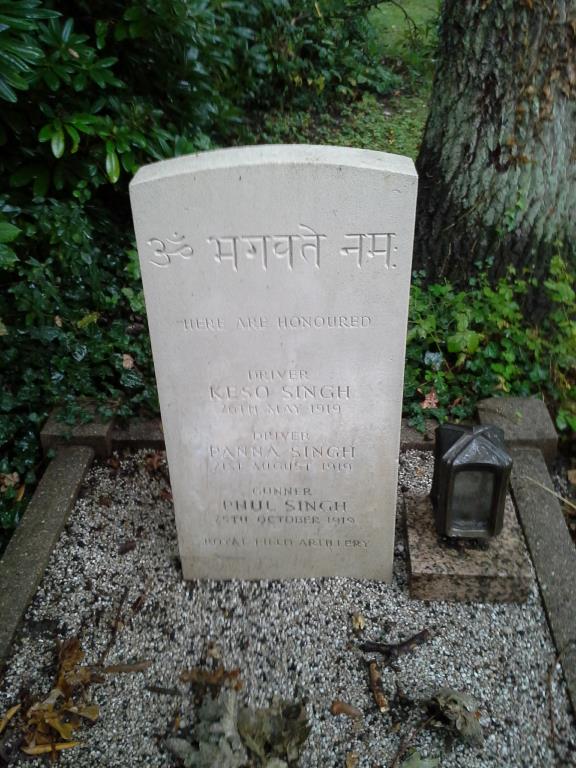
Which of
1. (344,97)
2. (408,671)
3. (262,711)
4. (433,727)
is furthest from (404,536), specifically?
(344,97)

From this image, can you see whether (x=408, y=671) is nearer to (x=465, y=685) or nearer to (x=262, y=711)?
(x=465, y=685)

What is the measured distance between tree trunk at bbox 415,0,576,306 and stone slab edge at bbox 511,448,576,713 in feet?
3.98

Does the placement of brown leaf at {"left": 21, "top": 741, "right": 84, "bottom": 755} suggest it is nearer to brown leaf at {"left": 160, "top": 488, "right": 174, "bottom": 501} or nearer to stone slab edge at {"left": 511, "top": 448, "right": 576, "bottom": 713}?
brown leaf at {"left": 160, "top": 488, "right": 174, "bottom": 501}

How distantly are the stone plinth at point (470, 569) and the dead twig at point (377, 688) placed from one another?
0.35 m

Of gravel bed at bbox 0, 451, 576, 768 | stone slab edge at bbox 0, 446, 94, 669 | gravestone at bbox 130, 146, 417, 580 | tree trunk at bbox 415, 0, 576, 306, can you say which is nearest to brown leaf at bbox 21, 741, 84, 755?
gravel bed at bbox 0, 451, 576, 768

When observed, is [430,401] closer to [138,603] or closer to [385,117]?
[138,603]

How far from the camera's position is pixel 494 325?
3.59 meters

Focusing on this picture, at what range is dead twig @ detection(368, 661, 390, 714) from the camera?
7.34ft

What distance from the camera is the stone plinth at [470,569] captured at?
8.21 feet

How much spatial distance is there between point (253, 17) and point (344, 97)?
1.54 metres

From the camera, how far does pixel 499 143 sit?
345 centimetres

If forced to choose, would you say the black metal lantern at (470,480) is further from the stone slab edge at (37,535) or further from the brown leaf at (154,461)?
the stone slab edge at (37,535)

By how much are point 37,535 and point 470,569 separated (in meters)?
1.77

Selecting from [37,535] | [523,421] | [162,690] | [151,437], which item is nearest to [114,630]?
[162,690]
